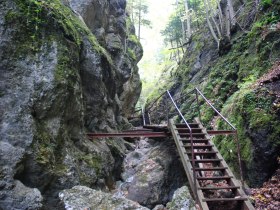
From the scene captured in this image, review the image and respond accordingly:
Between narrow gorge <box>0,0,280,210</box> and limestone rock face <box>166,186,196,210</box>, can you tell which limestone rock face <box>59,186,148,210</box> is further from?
limestone rock face <box>166,186,196,210</box>

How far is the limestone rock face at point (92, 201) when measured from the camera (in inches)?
200

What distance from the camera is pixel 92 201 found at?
17.4ft

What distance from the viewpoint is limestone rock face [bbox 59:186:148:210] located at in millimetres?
5080

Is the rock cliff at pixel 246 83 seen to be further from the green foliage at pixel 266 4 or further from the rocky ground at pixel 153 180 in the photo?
the rocky ground at pixel 153 180

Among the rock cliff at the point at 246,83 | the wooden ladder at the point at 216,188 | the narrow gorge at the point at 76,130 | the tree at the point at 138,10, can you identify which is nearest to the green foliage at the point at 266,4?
the rock cliff at the point at 246,83

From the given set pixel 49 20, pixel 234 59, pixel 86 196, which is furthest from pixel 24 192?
pixel 234 59

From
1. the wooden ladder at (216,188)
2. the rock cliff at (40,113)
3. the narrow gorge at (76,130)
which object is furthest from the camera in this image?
the wooden ladder at (216,188)

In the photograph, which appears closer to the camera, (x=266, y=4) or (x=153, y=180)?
(x=153, y=180)

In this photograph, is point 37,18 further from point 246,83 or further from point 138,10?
point 138,10

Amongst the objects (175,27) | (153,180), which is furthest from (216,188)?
(175,27)

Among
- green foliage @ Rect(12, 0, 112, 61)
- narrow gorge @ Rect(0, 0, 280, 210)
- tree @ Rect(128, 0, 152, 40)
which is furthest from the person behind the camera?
tree @ Rect(128, 0, 152, 40)

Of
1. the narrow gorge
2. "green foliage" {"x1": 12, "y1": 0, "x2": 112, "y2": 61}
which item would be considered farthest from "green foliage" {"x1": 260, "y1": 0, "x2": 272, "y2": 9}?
"green foliage" {"x1": 12, "y1": 0, "x2": 112, "y2": 61}

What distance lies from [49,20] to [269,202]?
6696 mm

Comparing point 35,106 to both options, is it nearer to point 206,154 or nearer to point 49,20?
point 49,20
